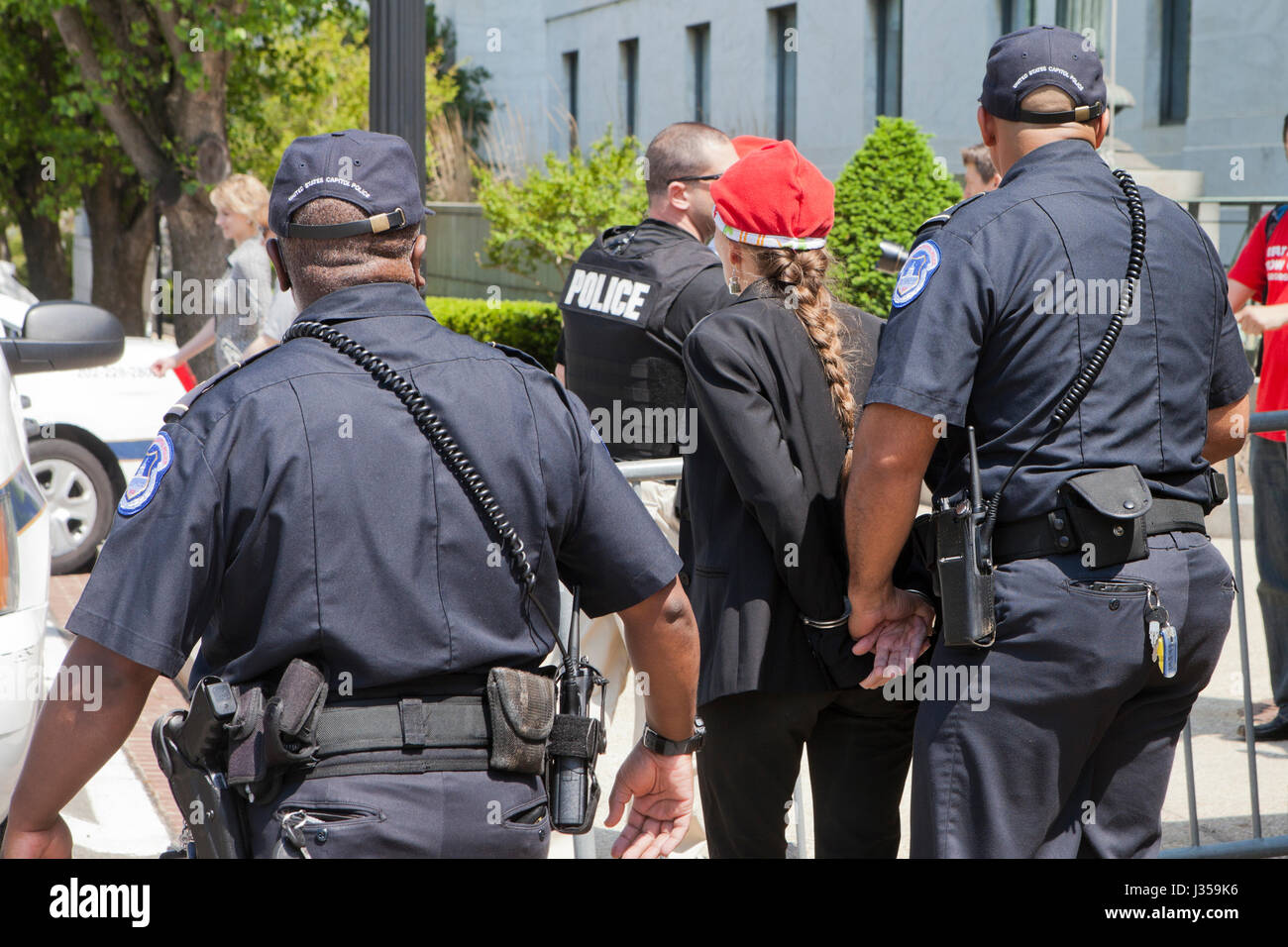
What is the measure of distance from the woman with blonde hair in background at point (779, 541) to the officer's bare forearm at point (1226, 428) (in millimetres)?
748

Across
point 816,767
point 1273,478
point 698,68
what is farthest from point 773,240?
point 698,68

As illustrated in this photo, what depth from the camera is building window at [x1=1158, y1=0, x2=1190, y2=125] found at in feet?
46.0

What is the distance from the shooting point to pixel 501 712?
7.03 ft

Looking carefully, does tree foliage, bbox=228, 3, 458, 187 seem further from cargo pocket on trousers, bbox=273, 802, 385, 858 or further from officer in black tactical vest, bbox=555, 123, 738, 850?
cargo pocket on trousers, bbox=273, 802, 385, 858

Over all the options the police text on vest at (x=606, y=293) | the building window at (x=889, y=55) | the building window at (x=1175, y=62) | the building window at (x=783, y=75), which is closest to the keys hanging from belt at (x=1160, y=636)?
the police text on vest at (x=606, y=293)

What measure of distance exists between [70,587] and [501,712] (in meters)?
6.73

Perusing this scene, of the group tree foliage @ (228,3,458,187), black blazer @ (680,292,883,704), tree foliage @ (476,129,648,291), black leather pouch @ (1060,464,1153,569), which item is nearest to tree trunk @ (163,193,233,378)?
tree foliage @ (228,3,458,187)

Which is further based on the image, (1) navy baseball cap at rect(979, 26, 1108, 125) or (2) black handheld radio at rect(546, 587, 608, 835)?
(1) navy baseball cap at rect(979, 26, 1108, 125)

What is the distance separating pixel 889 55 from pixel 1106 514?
16.9 m

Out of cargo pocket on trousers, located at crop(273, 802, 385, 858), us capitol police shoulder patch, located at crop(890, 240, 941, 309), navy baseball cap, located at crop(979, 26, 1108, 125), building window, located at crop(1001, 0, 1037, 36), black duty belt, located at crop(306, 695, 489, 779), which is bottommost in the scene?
cargo pocket on trousers, located at crop(273, 802, 385, 858)

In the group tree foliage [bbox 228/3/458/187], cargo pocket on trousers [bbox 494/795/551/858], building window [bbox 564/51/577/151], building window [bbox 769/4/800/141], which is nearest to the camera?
cargo pocket on trousers [bbox 494/795/551/858]

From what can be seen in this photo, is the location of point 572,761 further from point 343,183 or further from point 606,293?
point 606,293

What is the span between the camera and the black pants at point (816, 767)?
3.04m

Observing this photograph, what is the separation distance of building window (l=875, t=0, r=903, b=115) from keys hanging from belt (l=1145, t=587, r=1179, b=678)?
16.3 meters
